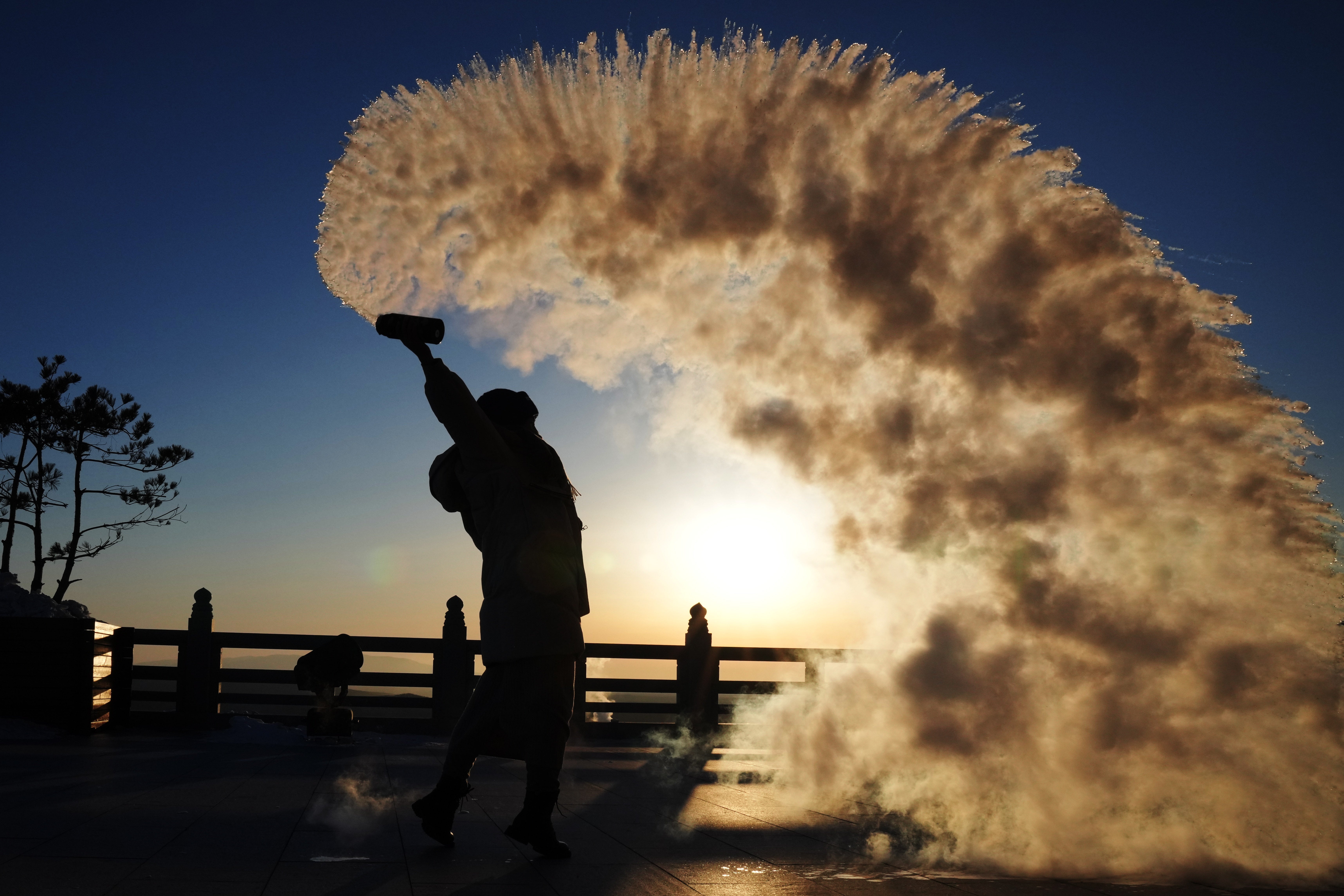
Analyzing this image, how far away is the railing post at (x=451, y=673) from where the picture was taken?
14.1 metres

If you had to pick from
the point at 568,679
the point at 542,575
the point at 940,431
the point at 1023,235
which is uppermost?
the point at 1023,235

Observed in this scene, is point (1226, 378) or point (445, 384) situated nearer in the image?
point (445, 384)

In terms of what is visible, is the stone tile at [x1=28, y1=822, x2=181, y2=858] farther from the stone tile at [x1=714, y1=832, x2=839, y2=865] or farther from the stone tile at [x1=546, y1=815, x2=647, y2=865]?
the stone tile at [x1=714, y1=832, x2=839, y2=865]

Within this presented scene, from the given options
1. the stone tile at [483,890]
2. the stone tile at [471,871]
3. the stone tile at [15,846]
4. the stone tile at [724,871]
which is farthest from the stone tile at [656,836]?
the stone tile at [15,846]

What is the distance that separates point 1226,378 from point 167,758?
30.6 feet

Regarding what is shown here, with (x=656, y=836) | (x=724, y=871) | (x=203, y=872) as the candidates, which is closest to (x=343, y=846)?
(x=203, y=872)

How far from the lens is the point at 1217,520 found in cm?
616

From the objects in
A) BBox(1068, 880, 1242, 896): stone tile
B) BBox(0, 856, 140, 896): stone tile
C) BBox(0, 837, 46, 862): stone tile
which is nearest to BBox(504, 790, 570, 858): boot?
BBox(0, 856, 140, 896): stone tile

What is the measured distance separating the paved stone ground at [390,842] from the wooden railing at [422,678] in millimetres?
5850

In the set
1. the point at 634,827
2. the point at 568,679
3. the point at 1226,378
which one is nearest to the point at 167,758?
the point at 634,827

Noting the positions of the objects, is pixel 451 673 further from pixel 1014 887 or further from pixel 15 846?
pixel 1014 887

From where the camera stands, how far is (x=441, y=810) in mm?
4402

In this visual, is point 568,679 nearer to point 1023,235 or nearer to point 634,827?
point 634,827

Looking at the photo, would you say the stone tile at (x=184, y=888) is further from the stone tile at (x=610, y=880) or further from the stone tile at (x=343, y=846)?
the stone tile at (x=610, y=880)
